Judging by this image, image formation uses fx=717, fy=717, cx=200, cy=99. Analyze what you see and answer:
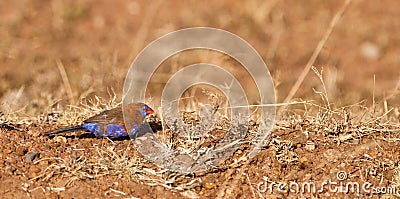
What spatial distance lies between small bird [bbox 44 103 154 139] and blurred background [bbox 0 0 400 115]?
3954mm

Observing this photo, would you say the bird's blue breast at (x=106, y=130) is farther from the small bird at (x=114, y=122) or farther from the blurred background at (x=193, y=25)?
the blurred background at (x=193, y=25)

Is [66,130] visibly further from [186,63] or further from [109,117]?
[186,63]

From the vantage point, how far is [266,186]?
4.54m

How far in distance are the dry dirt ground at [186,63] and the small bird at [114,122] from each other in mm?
85

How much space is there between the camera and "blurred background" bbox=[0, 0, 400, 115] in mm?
9812

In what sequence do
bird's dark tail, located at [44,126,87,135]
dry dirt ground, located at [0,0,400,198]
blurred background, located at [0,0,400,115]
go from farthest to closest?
blurred background, located at [0,0,400,115] → bird's dark tail, located at [44,126,87,135] → dry dirt ground, located at [0,0,400,198]

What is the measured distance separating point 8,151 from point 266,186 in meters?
1.70

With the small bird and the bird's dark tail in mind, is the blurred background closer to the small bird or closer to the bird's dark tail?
the small bird

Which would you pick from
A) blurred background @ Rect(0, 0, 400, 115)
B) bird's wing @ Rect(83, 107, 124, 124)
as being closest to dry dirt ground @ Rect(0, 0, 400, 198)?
blurred background @ Rect(0, 0, 400, 115)

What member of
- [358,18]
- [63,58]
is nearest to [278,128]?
[63,58]

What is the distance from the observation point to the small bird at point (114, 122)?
490cm

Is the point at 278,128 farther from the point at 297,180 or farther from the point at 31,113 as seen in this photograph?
the point at 31,113

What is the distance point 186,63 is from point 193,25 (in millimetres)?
1737

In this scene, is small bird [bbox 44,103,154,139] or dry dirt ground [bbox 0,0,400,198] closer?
dry dirt ground [bbox 0,0,400,198]
